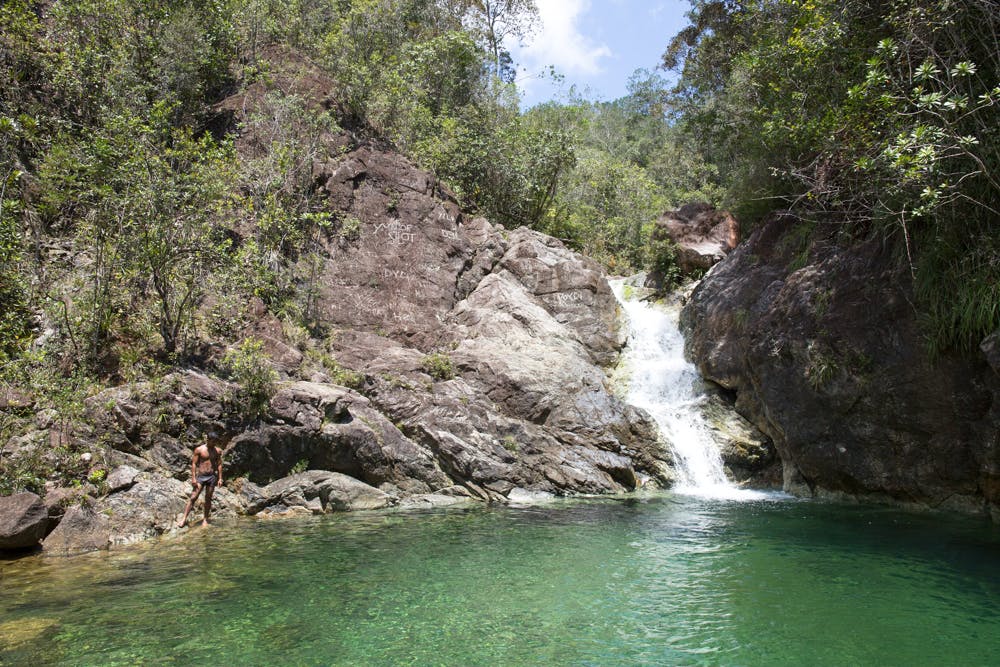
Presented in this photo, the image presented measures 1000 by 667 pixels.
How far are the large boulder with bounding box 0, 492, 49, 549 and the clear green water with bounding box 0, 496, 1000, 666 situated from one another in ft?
1.28

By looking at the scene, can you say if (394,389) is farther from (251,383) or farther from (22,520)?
(22,520)

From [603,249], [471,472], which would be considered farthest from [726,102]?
[471,472]

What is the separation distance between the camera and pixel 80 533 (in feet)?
33.3

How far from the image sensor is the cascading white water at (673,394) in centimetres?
1686

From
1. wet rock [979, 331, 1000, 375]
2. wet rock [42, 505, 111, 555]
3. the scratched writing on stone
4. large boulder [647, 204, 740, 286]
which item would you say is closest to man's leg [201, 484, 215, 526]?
wet rock [42, 505, 111, 555]

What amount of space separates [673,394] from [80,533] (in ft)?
51.8

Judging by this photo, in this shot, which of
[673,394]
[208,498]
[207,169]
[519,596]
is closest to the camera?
[519,596]

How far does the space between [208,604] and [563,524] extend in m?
6.59

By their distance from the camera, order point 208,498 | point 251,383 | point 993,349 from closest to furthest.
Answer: point 993,349 < point 208,498 < point 251,383

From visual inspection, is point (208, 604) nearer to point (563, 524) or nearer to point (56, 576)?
point (56, 576)

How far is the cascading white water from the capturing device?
16859 mm

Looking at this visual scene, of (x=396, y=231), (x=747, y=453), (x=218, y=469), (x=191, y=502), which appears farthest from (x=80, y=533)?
(x=747, y=453)

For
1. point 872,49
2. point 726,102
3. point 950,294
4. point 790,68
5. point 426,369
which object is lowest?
point 426,369

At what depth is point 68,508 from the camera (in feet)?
34.4
